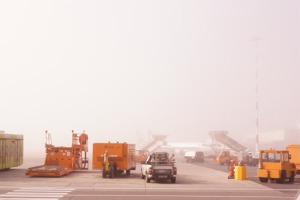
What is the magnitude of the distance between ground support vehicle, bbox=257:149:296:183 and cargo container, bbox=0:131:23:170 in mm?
21696

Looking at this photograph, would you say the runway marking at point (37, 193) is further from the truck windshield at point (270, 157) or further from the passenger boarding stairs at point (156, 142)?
the passenger boarding stairs at point (156, 142)

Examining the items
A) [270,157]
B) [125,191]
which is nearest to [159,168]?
[125,191]

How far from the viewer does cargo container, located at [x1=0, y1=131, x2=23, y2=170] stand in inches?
1506

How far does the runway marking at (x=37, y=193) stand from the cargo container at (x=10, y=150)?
571 inches

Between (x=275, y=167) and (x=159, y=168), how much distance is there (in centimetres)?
827

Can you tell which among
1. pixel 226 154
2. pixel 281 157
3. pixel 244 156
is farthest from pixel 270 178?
pixel 226 154

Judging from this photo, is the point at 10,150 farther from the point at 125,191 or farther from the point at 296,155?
the point at 296,155

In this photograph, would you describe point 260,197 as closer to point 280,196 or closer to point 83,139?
point 280,196

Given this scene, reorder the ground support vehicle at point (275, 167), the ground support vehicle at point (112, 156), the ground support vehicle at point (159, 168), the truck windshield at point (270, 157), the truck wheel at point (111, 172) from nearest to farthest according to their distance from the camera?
the ground support vehicle at point (159, 168) < the ground support vehicle at point (275, 167) < the truck windshield at point (270, 157) < the truck wheel at point (111, 172) < the ground support vehicle at point (112, 156)

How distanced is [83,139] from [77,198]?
59.6 ft

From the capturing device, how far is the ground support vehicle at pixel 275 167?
3042 cm

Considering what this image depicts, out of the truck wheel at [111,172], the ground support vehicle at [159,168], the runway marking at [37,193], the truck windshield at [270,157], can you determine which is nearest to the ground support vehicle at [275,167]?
the truck windshield at [270,157]

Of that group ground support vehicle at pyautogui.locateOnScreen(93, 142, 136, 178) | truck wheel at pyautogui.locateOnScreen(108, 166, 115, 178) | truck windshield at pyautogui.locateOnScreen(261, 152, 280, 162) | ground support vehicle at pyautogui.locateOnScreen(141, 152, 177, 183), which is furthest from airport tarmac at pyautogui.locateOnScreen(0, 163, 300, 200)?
ground support vehicle at pyautogui.locateOnScreen(93, 142, 136, 178)

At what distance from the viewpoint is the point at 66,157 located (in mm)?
37594
